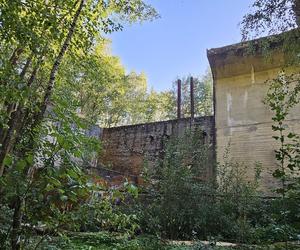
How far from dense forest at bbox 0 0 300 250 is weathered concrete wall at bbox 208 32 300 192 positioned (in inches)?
149

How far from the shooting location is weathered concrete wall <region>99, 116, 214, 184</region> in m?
14.0

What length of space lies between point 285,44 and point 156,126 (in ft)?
31.0

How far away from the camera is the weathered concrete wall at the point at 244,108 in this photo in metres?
10.6

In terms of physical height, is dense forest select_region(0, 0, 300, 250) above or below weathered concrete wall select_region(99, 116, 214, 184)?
below

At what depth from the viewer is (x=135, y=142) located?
1508 cm

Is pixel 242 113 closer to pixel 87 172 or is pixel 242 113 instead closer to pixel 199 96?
pixel 87 172

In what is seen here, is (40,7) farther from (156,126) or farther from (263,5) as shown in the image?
(156,126)

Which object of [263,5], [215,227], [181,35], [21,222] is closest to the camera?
[21,222]

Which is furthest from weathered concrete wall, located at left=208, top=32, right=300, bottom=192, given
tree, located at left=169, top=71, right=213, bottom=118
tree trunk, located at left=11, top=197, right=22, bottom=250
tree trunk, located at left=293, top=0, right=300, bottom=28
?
tree, located at left=169, top=71, right=213, bottom=118

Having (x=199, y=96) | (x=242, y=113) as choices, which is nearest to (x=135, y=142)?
(x=242, y=113)

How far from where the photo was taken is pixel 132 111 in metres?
24.2

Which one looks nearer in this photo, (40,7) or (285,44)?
(40,7)

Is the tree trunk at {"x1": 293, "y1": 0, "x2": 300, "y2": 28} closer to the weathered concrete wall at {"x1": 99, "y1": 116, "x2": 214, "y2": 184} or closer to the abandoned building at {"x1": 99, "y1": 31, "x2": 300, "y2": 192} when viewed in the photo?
the abandoned building at {"x1": 99, "y1": 31, "x2": 300, "y2": 192}

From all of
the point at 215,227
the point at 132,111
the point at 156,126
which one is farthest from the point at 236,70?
the point at 132,111
